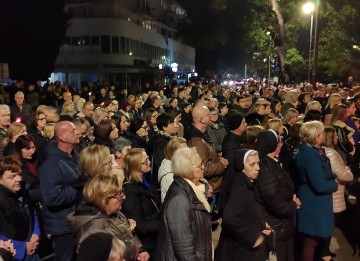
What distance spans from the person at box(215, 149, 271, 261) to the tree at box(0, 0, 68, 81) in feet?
104

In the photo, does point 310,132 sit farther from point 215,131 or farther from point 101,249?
point 215,131

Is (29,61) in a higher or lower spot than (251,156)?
higher

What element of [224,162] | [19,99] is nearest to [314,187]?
[224,162]

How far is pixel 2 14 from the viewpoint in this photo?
1280 inches

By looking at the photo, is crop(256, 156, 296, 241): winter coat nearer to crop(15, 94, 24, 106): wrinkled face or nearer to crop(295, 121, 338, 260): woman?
crop(295, 121, 338, 260): woman

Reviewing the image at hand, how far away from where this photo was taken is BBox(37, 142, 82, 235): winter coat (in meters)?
4.88

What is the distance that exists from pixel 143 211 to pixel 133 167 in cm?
48

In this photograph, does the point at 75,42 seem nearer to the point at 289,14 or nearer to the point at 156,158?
the point at 289,14

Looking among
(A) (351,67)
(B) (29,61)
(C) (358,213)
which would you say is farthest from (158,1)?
(C) (358,213)

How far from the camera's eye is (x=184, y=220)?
3994 millimetres

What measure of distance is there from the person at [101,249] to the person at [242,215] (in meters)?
1.65

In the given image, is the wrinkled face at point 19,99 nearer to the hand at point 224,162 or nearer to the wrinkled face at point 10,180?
the hand at point 224,162

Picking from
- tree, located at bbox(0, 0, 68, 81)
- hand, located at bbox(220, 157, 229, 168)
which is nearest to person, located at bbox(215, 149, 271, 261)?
hand, located at bbox(220, 157, 229, 168)

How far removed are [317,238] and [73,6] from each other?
45.7 meters
